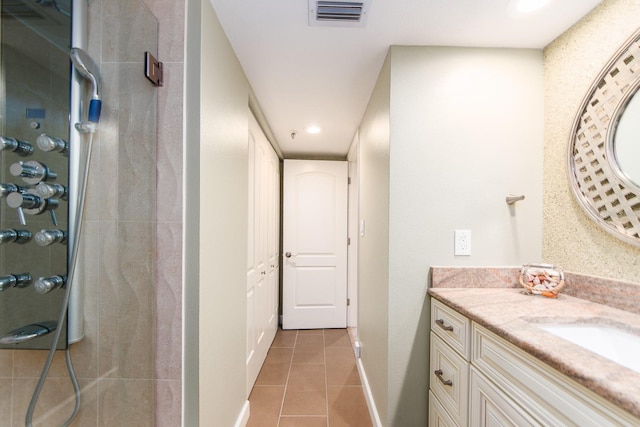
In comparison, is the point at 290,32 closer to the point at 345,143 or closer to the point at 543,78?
the point at 543,78

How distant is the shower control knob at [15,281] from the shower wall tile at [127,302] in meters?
0.19

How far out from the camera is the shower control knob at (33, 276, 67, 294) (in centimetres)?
88

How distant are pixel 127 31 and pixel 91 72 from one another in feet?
0.73

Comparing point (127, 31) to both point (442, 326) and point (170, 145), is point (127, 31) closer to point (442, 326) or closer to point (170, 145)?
point (170, 145)

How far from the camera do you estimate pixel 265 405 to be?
206 centimetres

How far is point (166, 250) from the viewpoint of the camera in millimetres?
1152

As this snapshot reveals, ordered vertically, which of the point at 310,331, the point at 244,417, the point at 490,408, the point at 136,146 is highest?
the point at 136,146

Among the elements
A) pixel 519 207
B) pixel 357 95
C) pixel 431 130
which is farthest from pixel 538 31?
pixel 357 95

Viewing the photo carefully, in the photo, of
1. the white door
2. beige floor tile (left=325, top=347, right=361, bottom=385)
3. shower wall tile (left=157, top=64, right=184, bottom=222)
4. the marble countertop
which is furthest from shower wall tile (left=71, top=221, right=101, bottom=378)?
the white door

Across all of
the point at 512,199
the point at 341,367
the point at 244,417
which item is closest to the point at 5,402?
the point at 244,417

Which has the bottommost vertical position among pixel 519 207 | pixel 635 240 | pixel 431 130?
pixel 635 240

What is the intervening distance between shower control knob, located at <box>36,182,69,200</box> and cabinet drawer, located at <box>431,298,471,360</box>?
1.52m

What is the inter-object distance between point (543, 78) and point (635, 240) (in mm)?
949

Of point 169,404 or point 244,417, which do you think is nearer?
point 169,404
